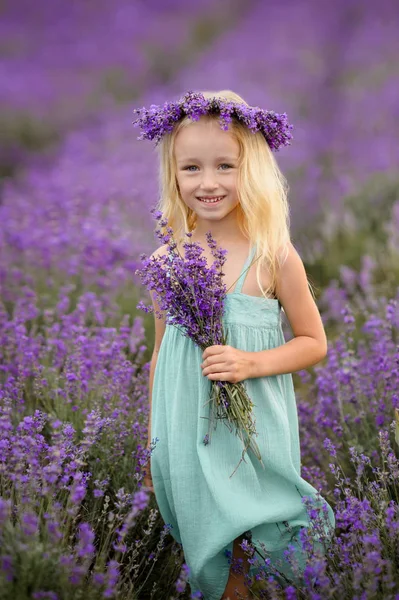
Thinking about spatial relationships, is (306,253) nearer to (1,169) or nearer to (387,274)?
(387,274)

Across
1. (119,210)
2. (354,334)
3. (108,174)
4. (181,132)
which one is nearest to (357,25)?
(108,174)

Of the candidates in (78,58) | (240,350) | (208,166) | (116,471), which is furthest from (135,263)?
(78,58)

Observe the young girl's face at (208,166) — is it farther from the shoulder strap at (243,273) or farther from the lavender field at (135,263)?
the lavender field at (135,263)

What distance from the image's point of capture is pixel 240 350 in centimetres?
203

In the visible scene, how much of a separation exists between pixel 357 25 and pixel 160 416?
27.8 feet

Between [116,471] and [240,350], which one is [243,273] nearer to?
[240,350]

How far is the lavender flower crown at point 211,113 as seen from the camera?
208cm

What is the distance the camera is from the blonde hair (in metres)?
2.14

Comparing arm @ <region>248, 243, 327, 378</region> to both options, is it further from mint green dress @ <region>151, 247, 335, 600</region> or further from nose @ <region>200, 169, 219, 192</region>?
nose @ <region>200, 169, 219, 192</region>

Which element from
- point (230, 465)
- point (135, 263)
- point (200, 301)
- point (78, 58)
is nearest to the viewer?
point (200, 301)

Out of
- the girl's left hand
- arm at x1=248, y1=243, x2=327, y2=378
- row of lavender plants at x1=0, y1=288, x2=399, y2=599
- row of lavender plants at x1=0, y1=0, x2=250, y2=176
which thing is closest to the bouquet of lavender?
the girl's left hand

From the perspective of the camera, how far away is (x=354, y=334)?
417cm

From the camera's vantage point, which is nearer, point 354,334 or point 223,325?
point 223,325

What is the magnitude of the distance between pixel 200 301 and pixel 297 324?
1.22 feet
